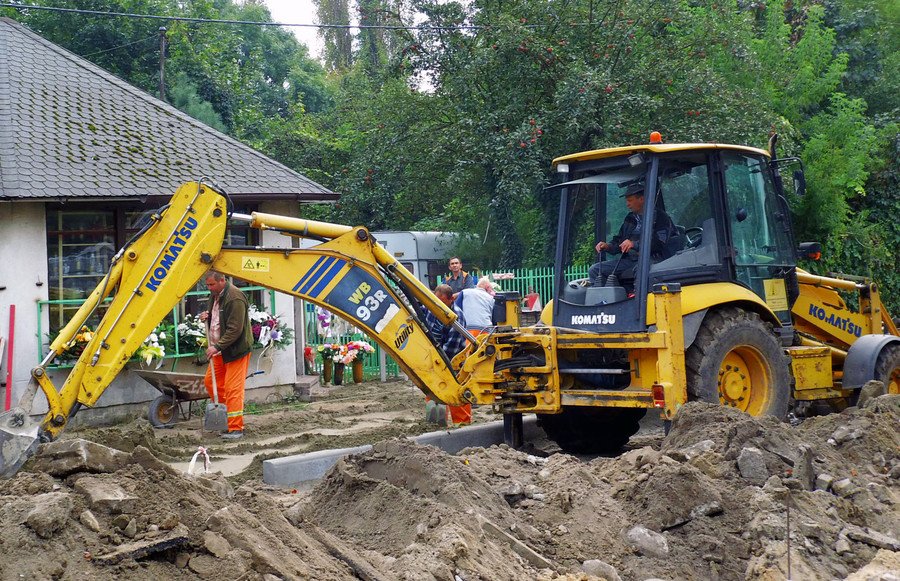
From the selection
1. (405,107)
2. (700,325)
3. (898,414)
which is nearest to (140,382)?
(700,325)

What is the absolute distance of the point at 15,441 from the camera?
636cm

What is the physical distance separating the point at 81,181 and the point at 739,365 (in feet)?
28.3

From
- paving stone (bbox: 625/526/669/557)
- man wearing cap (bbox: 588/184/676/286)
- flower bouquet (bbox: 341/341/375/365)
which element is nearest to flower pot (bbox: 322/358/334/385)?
flower bouquet (bbox: 341/341/375/365)

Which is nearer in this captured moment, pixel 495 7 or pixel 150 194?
pixel 150 194

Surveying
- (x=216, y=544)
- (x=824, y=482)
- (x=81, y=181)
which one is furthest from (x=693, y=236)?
(x=81, y=181)

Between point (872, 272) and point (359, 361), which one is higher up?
point (872, 272)

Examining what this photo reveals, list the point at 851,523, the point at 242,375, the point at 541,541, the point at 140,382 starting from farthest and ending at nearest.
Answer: the point at 140,382 → the point at 242,375 → the point at 851,523 → the point at 541,541

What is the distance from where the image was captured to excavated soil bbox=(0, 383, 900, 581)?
4621 millimetres

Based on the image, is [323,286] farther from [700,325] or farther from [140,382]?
[140,382]

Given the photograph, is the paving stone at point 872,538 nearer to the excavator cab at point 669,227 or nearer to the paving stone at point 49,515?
the excavator cab at point 669,227

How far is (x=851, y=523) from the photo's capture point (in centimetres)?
659

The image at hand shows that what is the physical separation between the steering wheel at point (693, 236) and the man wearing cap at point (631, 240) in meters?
0.16

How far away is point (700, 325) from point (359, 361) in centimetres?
882

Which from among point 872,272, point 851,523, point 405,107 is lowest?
point 851,523
